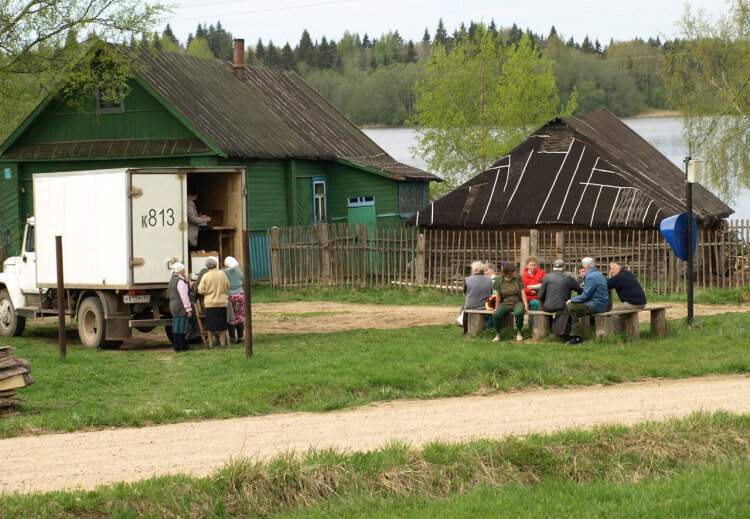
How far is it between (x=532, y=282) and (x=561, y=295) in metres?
1.31

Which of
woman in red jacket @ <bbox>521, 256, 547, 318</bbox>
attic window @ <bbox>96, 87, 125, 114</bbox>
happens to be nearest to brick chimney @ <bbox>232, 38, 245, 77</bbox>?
attic window @ <bbox>96, 87, 125, 114</bbox>

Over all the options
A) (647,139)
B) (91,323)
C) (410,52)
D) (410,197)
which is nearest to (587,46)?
(410,52)

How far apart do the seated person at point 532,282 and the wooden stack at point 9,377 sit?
28.3ft

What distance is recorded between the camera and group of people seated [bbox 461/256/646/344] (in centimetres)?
1647

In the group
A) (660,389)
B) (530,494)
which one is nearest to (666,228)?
(660,389)

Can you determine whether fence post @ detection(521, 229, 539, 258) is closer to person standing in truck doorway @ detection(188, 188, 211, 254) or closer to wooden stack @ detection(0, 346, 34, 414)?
person standing in truck doorway @ detection(188, 188, 211, 254)

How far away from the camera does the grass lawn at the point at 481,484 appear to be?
26.4 ft

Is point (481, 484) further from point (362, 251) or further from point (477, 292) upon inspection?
point (362, 251)

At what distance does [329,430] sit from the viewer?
1088 centimetres

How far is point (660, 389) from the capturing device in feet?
42.7

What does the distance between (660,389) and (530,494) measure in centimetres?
504

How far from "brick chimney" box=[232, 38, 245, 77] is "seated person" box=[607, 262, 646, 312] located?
21.8m

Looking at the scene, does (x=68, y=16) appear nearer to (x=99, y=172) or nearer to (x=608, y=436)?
(x=99, y=172)

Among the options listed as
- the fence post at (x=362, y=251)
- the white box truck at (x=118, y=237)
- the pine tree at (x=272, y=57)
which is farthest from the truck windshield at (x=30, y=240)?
the pine tree at (x=272, y=57)
